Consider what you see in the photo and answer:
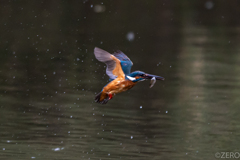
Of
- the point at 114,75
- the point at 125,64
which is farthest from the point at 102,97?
the point at 125,64

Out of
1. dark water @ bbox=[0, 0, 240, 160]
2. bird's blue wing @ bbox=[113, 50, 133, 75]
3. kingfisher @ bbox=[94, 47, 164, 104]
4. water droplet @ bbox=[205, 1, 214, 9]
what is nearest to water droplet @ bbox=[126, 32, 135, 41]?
dark water @ bbox=[0, 0, 240, 160]

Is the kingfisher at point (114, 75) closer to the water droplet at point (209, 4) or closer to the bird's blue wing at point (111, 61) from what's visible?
the bird's blue wing at point (111, 61)

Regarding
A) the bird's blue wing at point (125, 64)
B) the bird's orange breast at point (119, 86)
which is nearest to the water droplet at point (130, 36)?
the bird's blue wing at point (125, 64)

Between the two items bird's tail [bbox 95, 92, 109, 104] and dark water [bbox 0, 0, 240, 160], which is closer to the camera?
bird's tail [bbox 95, 92, 109, 104]

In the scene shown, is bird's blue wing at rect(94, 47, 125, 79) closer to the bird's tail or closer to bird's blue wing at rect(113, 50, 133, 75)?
bird's blue wing at rect(113, 50, 133, 75)

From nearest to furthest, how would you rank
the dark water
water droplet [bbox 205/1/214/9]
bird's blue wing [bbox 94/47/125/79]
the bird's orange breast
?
the bird's orange breast, bird's blue wing [bbox 94/47/125/79], the dark water, water droplet [bbox 205/1/214/9]

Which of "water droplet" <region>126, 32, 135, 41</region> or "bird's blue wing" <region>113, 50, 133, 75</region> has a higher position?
"water droplet" <region>126, 32, 135, 41</region>

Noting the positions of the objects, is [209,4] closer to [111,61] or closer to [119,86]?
[111,61]

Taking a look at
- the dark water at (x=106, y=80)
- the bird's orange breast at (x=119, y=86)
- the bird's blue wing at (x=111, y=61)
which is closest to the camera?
the bird's orange breast at (x=119, y=86)

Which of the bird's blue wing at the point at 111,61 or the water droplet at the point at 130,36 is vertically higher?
the water droplet at the point at 130,36
